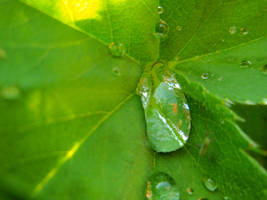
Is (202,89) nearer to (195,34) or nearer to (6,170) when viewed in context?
(195,34)

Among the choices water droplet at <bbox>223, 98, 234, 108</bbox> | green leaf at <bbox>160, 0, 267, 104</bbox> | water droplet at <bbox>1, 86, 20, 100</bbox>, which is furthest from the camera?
green leaf at <bbox>160, 0, 267, 104</bbox>

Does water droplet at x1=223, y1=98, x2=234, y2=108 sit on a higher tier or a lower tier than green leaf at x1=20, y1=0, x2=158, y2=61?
lower

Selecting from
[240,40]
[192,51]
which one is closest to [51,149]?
[192,51]

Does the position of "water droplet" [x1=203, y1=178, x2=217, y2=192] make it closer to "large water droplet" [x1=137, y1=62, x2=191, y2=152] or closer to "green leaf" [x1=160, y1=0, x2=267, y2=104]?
"large water droplet" [x1=137, y1=62, x2=191, y2=152]

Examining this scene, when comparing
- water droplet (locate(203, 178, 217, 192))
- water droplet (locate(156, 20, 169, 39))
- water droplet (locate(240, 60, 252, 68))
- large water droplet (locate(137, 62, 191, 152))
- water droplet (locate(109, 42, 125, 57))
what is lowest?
water droplet (locate(203, 178, 217, 192))

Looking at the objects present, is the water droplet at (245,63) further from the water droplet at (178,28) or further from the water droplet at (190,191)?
the water droplet at (190,191)

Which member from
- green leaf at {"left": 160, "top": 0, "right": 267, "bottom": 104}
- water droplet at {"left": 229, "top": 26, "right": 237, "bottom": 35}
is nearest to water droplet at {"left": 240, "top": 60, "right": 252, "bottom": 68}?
green leaf at {"left": 160, "top": 0, "right": 267, "bottom": 104}
